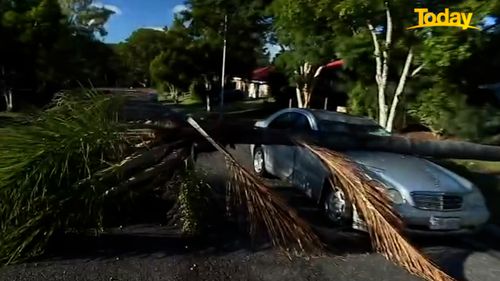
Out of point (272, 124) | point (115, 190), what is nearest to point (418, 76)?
point (272, 124)

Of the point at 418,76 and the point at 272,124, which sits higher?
the point at 418,76

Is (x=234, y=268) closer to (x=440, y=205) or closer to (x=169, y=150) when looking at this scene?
(x=169, y=150)

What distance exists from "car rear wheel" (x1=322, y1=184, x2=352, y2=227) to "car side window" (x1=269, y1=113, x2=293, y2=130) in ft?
8.04

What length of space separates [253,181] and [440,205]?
264cm

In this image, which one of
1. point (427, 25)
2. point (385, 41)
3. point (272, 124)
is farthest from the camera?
point (385, 41)

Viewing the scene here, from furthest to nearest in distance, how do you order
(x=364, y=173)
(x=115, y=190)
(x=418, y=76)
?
(x=418, y=76), (x=115, y=190), (x=364, y=173)

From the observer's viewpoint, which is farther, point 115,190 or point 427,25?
point 427,25

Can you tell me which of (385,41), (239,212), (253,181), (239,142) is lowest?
(239,212)

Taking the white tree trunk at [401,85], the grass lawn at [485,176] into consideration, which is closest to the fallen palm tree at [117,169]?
the grass lawn at [485,176]

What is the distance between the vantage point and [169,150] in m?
4.70

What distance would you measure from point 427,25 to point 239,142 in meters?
7.73

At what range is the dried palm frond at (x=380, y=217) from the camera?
379 centimetres

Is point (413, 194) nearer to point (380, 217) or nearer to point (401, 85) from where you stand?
point (380, 217)

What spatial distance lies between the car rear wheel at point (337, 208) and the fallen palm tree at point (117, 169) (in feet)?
4.36
